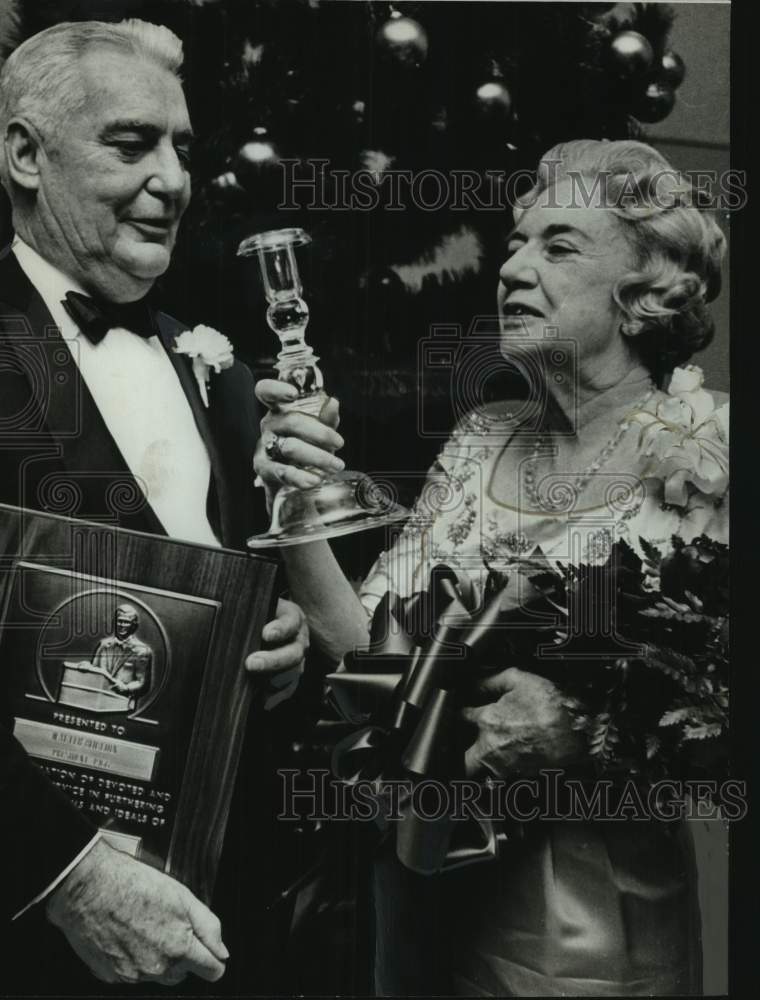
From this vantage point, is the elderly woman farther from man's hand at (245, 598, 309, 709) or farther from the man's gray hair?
the man's gray hair

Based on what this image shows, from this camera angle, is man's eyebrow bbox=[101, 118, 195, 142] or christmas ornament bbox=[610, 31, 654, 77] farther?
christmas ornament bbox=[610, 31, 654, 77]

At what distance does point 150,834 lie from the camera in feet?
9.53

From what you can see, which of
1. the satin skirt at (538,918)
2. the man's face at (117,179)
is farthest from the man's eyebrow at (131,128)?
→ the satin skirt at (538,918)

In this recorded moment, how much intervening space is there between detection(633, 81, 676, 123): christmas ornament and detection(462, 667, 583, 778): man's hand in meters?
1.38

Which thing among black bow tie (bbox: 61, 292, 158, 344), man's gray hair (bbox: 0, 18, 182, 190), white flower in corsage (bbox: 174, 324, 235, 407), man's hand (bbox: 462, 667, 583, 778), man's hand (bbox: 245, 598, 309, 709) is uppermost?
man's gray hair (bbox: 0, 18, 182, 190)

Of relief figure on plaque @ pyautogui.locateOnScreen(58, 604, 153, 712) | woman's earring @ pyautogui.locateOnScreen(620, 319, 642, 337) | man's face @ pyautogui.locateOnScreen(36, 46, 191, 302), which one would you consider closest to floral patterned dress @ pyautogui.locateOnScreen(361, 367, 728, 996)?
woman's earring @ pyautogui.locateOnScreen(620, 319, 642, 337)

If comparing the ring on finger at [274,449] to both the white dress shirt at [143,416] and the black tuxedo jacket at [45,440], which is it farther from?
the black tuxedo jacket at [45,440]

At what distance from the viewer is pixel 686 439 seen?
307 cm

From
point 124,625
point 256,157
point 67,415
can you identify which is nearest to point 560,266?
point 256,157

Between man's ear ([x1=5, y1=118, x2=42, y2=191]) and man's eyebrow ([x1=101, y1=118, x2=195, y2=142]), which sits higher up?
man's eyebrow ([x1=101, y1=118, x2=195, y2=142])

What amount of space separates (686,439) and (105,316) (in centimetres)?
144

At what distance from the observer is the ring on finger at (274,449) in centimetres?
300

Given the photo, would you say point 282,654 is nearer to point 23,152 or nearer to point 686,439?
point 686,439

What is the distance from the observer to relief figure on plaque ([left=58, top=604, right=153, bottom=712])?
9.64 feet
